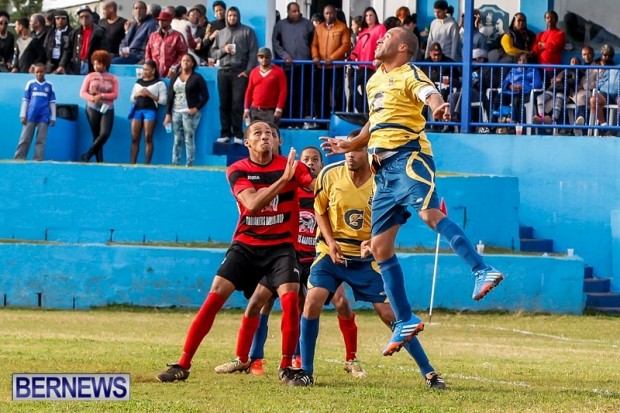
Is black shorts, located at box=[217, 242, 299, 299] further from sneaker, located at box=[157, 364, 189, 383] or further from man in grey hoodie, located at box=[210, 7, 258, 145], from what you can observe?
man in grey hoodie, located at box=[210, 7, 258, 145]

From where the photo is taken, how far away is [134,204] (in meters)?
21.2

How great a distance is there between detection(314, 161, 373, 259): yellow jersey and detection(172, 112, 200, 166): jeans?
11.6 meters

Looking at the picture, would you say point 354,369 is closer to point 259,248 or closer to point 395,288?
point 259,248

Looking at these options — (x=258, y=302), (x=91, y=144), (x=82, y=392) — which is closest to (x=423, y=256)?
(x=91, y=144)

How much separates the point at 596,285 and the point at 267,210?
39.9ft

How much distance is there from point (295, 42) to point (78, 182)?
4693 millimetres

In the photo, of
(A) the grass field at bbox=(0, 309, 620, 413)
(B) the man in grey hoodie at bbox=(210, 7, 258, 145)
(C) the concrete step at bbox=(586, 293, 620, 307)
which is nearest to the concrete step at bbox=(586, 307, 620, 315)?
(C) the concrete step at bbox=(586, 293, 620, 307)

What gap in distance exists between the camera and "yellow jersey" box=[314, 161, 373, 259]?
1133cm

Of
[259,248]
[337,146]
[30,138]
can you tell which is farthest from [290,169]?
[30,138]

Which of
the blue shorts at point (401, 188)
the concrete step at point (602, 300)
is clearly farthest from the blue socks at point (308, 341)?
the concrete step at point (602, 300)

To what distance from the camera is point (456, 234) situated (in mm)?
9797

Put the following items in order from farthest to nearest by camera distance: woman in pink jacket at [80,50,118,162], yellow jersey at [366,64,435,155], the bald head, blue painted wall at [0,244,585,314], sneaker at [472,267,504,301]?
woman in pink jacket at [80,50,118,162] < blue painted wall at [0,244,585,314] < the bald head < yellow jersey at [366,64,435,155] < sneaker at [472,267,504,301]

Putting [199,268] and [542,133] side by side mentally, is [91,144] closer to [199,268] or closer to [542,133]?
[199,268]

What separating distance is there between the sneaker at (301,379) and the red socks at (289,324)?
0.29 m
